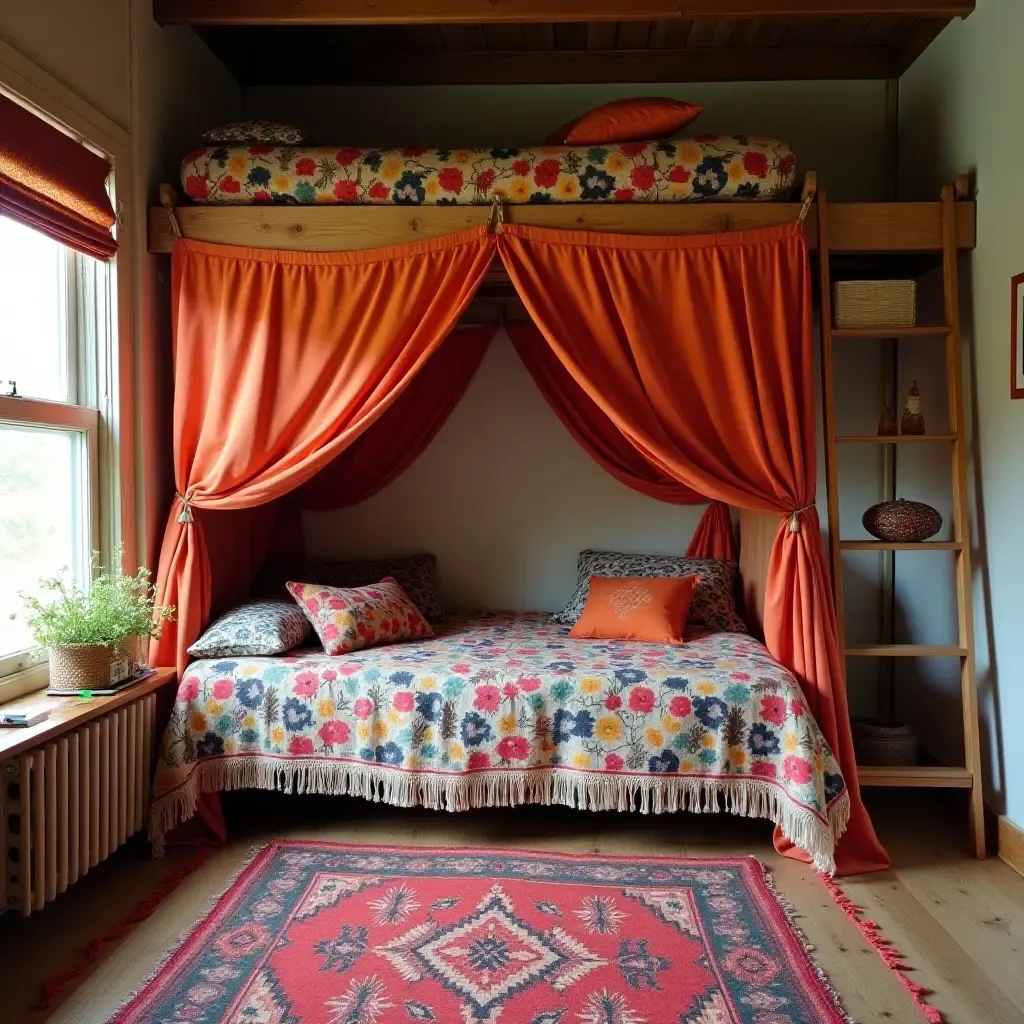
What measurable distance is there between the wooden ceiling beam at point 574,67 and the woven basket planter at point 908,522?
1942mm

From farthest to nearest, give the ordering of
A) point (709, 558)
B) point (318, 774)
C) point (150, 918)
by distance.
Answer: point (709, 558)
point (318, 774)
point (150, 918)

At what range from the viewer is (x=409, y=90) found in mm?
4023

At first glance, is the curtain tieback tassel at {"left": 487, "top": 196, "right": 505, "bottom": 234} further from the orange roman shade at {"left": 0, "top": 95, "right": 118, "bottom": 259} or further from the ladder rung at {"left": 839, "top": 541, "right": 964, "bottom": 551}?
the ladder rung at {"left": 839, "top": 541, "right": 964, "bottom": 551}

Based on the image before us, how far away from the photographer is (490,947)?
2.31 meters

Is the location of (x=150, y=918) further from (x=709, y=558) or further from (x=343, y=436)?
(x=709, y=558)

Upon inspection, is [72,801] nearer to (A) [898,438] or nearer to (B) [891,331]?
(A) [898,438]

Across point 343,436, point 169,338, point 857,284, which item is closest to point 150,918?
point 343,436

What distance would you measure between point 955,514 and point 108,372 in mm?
2873

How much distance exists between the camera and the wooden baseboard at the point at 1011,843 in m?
2.84

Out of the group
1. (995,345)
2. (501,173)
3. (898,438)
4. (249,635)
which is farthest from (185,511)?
(995,345)

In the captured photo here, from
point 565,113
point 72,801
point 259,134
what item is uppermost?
point 565,113

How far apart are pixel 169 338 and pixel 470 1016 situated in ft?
7.90

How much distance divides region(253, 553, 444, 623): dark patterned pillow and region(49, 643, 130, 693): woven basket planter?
43.6 inches

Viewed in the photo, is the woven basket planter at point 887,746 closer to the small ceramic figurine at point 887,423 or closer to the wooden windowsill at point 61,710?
the small ceramic figurine at point 887,423
